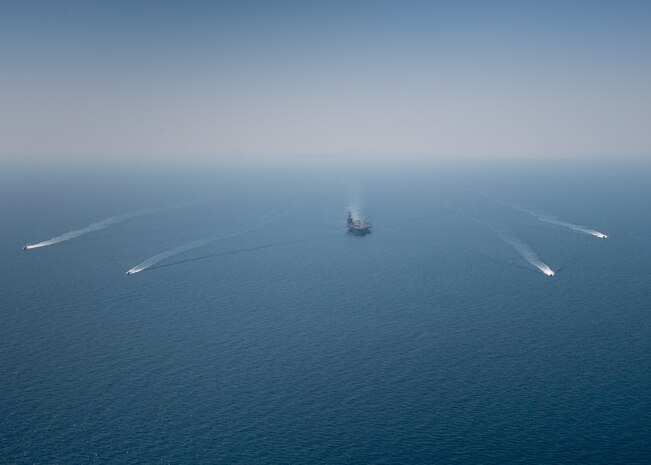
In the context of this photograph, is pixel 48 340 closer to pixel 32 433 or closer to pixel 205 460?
Answer: pixel 32 433

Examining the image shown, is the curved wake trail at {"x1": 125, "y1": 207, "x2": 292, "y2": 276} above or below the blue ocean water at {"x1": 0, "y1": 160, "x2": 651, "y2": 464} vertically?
above

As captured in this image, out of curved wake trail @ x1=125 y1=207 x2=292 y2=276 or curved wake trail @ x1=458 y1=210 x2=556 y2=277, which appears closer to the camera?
curved wake trail @ x1=458 y1=210 x2=556 y2=277

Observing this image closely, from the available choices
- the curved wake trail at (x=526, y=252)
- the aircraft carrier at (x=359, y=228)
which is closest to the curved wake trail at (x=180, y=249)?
the aircraft carrier at (x=359, y=228)

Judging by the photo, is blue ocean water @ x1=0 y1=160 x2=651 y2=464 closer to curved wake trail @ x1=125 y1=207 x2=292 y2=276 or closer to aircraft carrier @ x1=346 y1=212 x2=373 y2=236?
curved wake trail @ x1=125 y1=207 x2=292 y2=276

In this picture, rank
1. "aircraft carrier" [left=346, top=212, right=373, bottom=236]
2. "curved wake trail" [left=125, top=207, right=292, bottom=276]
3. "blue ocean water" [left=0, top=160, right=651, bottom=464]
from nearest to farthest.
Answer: "blue ocean water" [left=0, top=160, right=651, bottom=464], "curved wake trail" [left=125, top=207, right=292, bottom=276], "aircraft carrier" [left=346, top=212, right=373, bottom=236]

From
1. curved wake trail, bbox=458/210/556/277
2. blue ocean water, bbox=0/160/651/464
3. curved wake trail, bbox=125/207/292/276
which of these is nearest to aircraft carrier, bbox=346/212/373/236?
blue ocean water, bbox=0/160/651/464

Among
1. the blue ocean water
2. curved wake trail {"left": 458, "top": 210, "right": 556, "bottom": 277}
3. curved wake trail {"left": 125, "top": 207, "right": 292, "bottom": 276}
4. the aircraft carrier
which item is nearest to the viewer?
the blue ocean water

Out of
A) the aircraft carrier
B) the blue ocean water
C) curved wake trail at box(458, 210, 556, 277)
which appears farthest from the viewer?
the aircraft carrier

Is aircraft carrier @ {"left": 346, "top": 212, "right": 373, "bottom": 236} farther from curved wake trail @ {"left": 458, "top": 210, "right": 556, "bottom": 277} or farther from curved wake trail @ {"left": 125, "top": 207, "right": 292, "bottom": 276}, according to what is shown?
curved wake trail @ {"left": 458, "top": 210, "right": 556, "bottom": 277}
